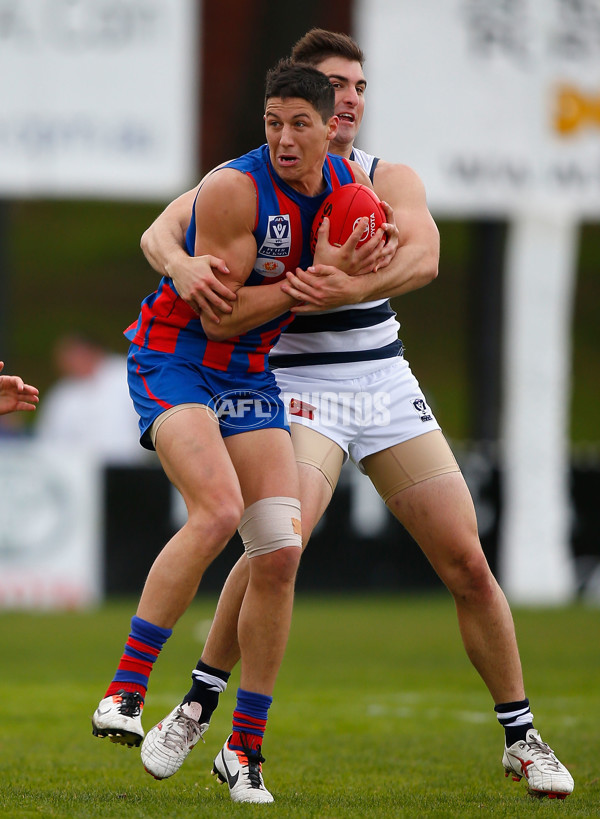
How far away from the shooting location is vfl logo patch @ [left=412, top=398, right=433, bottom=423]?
17.3 ft

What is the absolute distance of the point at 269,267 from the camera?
486 cm

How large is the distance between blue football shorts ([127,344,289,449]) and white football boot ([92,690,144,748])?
3.09 feet

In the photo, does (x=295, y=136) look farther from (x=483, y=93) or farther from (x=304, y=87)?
(x=483, y=93)

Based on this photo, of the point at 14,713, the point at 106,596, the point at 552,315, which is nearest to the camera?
the point at 14,713

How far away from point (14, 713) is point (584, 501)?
7.19 m

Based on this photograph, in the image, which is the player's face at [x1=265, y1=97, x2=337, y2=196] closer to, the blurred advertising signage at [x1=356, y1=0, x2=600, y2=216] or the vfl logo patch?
the vfl logo patch

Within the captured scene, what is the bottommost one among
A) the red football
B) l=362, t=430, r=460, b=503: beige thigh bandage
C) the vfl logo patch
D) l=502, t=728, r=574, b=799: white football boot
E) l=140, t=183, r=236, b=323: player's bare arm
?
l=502, t=728, r=574, b=799: white football boot

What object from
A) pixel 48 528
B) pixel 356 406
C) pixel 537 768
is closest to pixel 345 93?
pixel 356 406

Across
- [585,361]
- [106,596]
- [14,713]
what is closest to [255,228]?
[14,713]

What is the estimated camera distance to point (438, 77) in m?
12.4

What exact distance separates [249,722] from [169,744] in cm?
29

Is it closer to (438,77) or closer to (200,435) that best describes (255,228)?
(200,435)

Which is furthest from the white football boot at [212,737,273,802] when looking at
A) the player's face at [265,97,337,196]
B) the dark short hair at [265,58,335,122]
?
the dark short hair at [265,58,335,122]

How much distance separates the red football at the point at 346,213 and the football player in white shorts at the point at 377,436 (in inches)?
5.2
